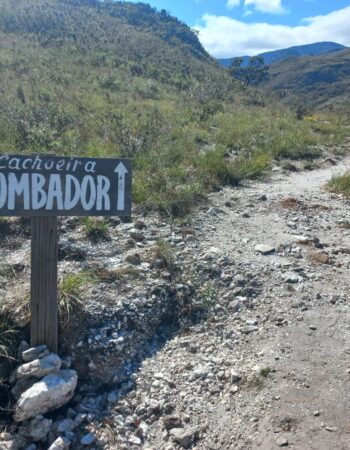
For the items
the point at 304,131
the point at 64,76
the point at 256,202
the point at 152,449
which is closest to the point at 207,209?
the point at 256,202

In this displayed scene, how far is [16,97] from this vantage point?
1049 cm

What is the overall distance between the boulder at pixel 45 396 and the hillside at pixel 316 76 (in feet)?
180

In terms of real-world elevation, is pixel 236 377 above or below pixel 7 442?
above

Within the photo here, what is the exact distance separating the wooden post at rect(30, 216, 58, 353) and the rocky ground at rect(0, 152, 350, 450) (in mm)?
251

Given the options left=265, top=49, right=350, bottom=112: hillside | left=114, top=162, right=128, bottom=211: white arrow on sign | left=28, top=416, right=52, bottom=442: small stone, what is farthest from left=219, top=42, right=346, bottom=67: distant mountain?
left=28, top=416, right=52, bottom=442: small stone

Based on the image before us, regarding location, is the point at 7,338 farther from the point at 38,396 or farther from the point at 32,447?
the point at 32,447

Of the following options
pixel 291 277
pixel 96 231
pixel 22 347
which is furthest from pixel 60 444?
pixel 291 277

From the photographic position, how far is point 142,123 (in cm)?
935

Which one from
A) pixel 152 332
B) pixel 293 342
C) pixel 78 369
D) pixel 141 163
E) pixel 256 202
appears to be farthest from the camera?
pixel 141 163

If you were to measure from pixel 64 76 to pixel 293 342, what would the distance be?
14.0m

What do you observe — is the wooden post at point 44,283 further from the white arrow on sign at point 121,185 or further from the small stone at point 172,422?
the small stone at point 172,422

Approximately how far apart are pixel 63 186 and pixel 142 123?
22.0ft

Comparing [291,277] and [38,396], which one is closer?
[38,396]

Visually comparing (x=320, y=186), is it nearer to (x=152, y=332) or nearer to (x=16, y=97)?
(x=152, y=332)
